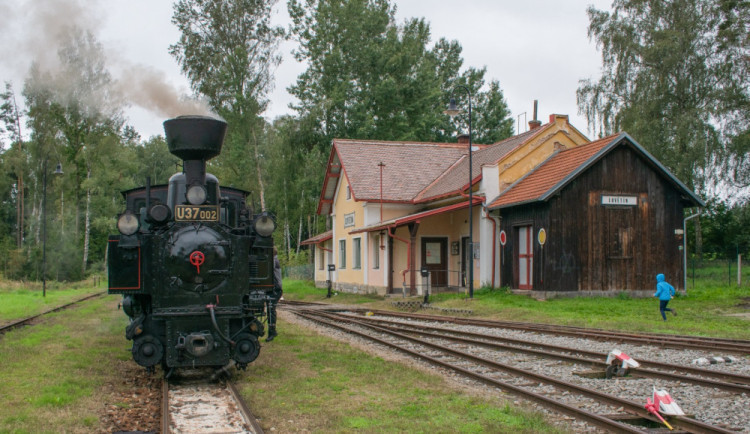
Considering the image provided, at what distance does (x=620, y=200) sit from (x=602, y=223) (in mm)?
909

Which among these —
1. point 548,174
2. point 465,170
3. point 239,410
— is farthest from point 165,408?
point 465,170

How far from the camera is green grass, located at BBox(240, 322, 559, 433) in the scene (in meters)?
6.09

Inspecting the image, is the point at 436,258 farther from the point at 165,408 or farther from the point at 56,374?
the point at 165,408

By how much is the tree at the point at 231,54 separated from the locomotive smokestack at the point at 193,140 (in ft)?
41.2

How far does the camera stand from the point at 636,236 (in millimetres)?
19656

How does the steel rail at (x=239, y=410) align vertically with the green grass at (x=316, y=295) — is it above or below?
above

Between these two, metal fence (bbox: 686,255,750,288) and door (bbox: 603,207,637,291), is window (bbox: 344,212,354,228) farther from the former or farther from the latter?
metal fence (bbox: 686,255,750,288)

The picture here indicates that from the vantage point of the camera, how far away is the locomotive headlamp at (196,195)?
7.96 meters

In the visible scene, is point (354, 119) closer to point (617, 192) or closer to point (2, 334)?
point (617, 192)

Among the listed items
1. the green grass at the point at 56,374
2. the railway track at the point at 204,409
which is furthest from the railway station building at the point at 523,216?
the railway track at the point at 204,409

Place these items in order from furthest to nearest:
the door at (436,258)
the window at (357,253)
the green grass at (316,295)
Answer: the window at (357,253) < the door at (436,258) < the green grass at (316,295)

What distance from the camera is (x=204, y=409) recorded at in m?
6.72

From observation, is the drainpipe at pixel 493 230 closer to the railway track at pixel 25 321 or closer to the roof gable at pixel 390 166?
the roof gable at pixel 390 166

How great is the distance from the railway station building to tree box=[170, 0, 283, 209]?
4.79 m
